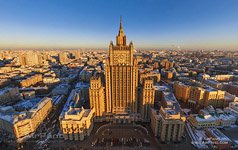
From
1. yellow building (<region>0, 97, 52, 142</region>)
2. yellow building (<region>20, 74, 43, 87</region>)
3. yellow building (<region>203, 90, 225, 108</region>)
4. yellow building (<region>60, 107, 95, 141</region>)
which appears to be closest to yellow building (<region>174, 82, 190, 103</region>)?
yellow building (<region>203, 90, 225, 108</region>)

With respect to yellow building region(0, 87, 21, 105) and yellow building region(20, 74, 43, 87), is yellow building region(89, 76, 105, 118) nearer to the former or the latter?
yellow building region(0, 87, 21, 105)

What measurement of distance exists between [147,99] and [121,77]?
17981 millimetres

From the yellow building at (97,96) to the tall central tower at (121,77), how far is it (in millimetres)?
3215

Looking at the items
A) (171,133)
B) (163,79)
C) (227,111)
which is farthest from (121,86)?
(163,79)

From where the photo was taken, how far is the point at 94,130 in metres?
66.1

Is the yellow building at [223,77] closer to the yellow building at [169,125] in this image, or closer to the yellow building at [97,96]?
the yellow building at [169,125]

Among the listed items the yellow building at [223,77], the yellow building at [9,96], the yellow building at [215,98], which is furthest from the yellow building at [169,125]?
the yellow building at [223,77]

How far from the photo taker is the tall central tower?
64.9 m

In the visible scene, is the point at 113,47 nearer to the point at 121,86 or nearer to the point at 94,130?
the point at 121,86

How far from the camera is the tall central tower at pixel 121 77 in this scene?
64938mm

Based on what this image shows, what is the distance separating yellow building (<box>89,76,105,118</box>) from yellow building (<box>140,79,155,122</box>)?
21932mm

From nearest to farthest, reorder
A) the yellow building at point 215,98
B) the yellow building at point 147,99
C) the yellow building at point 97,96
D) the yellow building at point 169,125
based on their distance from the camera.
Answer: the yellow building at point 169,125
the yellow building at point 147,99
the yellow building at point 97,96
the yellow building at point 215,98

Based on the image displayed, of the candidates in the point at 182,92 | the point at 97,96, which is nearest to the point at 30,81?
the point at 97,96

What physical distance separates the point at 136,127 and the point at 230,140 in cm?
4098
